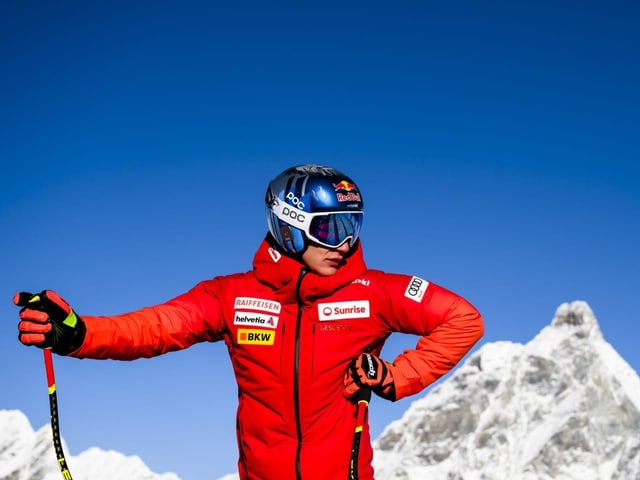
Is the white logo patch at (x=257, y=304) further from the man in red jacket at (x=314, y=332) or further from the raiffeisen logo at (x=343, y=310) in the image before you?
the raiffeisen logo at (x=343, y=310)

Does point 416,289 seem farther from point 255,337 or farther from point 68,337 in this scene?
point 68,337

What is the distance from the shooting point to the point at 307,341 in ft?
23.5

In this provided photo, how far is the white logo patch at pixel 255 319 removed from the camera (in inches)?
286

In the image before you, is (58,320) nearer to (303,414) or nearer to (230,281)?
(230,281)

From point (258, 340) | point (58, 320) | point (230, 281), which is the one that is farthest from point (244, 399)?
point (58, 320)

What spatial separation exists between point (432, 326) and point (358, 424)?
3.17 feet

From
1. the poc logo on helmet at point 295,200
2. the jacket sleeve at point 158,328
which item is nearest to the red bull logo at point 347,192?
the poc logo on helmet at point 295,200

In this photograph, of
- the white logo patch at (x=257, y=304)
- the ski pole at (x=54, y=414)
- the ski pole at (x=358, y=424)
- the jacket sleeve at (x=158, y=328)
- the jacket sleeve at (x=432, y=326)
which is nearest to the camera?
the ski pole at (x=54, y=414)

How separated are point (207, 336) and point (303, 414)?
107 centimetres

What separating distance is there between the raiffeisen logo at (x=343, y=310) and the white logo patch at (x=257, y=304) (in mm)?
362

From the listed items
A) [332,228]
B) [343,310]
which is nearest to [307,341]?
[343,310]

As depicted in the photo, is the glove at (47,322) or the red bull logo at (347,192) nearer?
the glove at (47,322)

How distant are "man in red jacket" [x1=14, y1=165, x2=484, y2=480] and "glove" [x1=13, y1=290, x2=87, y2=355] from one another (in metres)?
0.24

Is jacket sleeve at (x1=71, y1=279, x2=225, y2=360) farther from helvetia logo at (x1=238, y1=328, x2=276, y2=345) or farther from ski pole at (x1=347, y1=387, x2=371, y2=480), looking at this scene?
ski pole at (x1=347, y1=387, x2=371, y2=480)
